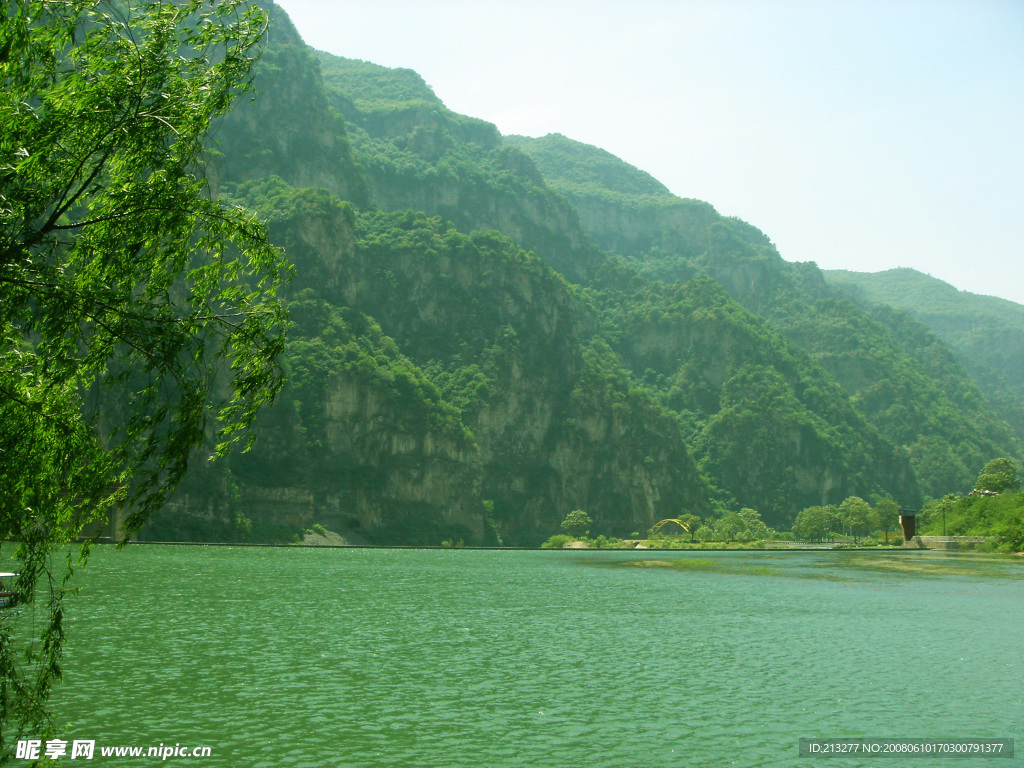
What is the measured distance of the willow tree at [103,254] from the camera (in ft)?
34.5

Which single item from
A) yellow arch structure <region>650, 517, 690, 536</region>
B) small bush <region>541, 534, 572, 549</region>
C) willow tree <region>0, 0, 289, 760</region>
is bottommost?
small bush <region>541, 534, 572, 549</region>

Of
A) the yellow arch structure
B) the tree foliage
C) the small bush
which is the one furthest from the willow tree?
the yellow arch structure

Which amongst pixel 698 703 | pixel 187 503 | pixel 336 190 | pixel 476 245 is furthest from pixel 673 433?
pixel 698 703

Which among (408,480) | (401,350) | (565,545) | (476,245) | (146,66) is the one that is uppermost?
(476,245)

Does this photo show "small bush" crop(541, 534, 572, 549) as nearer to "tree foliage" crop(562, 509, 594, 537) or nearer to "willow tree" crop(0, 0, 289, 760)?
"tree foliage" crop(562, 509, 594, 537)

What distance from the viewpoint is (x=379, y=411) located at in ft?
485

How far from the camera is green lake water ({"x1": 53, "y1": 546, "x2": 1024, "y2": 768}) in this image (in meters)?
16.7

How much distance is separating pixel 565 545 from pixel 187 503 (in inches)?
2531

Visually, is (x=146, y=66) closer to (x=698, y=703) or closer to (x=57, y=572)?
(x=698, y=703)

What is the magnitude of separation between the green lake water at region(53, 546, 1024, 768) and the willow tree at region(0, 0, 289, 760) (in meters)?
6.05

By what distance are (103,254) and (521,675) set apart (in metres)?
16.8

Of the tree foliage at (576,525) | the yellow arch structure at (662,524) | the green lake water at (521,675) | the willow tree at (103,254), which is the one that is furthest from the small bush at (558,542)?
the willow tree at (103,254)

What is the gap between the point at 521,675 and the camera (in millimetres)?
23719

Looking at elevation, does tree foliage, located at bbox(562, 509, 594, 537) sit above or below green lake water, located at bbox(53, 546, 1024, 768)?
below
